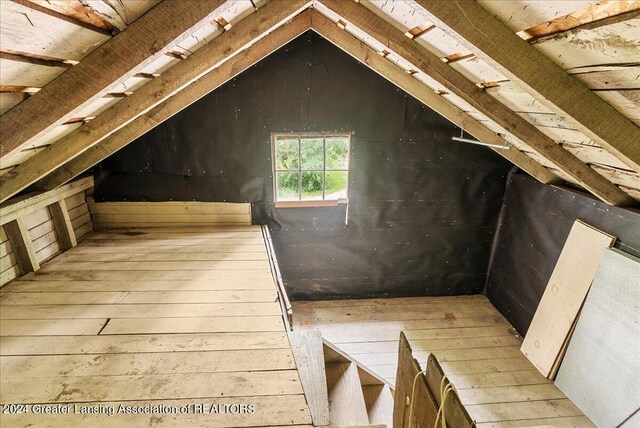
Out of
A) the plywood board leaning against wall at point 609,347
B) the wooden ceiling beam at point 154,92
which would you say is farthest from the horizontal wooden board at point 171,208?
the plywood board leaning against wall at point 609,347

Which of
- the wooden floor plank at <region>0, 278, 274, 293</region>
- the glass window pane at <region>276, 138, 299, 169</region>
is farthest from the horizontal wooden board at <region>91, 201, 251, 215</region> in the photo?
the wooden floor plank at <region>0, 278, 274, 293</region>

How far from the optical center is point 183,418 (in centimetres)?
160

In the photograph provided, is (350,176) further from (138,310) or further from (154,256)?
(138,310)

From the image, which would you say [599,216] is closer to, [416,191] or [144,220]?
[416,191]

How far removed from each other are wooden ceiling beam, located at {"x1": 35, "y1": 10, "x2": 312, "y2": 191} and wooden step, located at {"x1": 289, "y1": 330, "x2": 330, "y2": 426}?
2110mm

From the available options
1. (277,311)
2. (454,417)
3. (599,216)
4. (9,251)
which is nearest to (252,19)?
(277,311)

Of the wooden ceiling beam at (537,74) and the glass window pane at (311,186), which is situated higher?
the wooden ceiling beam at (537,74)

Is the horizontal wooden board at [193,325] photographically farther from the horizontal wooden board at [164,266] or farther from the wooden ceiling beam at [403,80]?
the wooden ceiling beam at [403,80]

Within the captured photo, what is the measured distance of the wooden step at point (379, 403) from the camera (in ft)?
8.82

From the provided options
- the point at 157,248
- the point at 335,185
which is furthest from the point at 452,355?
the point at 157,248

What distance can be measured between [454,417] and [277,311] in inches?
56.4

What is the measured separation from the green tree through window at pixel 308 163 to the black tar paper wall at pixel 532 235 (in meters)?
2.02

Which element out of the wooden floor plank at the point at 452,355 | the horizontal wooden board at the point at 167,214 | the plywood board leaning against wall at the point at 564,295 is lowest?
the wooden floor plank at the point at 452,355

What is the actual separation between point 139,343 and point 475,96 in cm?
266
